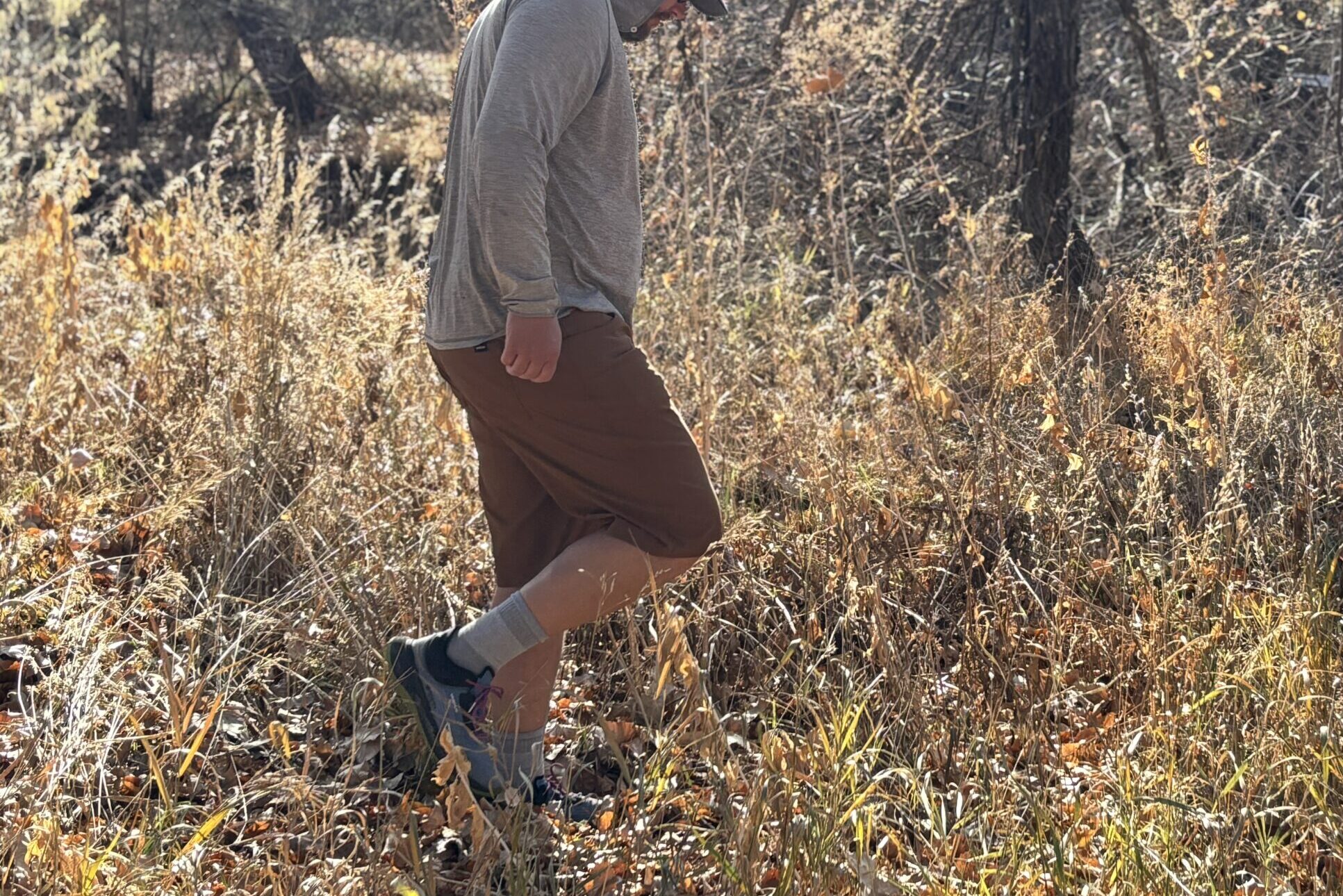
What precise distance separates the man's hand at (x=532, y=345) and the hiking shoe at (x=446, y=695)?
0.58 metres

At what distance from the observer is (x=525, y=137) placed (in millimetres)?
2111

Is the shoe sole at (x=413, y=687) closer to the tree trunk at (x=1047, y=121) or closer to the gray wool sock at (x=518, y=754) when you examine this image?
the gray wool sock at (x=518, y=754)

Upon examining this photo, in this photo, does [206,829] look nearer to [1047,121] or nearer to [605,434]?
[605,434]

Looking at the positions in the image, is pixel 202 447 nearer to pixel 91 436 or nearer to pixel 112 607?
pixel 91 436

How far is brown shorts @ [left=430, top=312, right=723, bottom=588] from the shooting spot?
2.27 metres

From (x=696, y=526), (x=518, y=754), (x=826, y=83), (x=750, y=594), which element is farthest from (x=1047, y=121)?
(x=518, y=754)

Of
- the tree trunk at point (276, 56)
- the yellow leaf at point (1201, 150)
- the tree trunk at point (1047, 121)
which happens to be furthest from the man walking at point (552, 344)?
the tree trunk at point (276, 56)

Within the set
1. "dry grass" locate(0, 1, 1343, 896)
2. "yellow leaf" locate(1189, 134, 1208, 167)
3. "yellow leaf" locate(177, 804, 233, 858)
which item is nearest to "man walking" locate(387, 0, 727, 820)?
"dry grass" locate(0, 1, 1343, 896)

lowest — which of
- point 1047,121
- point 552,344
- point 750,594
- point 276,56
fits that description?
point 750,594

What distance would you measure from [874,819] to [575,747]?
767 mm

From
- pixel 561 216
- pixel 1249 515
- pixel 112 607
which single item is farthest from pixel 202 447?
pixel 1249 515

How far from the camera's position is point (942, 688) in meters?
2.68

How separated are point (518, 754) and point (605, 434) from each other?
64 centimetres

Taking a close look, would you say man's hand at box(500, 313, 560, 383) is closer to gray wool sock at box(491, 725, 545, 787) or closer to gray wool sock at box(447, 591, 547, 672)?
gray wool sock at box(447, 591, 547, 672)
